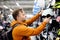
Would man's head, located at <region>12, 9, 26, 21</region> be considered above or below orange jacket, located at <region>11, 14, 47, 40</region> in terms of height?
above

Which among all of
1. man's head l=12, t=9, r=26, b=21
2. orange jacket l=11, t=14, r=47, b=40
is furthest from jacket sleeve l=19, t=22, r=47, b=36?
man's head l=12, t=9, r=26, b=21

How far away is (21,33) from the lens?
330 centimetres

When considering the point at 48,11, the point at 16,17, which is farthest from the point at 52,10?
the point at 16,17

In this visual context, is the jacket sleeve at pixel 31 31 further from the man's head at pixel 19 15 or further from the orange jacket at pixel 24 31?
the man's head at pixel 19 15

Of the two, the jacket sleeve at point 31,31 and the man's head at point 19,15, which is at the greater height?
the man's head at point 19,15

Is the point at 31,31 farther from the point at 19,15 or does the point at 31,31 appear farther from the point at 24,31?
the point at 19,15

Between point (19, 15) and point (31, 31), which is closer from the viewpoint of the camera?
point (31, 31)

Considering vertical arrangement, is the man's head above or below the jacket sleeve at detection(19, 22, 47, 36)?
above

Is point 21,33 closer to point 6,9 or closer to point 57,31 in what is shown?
point 57,31

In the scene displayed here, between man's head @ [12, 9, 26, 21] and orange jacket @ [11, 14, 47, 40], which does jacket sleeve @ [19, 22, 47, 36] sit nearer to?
orange jacket @ [11, 14, 47, 40]

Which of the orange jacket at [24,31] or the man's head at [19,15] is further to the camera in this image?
the man's head at [19,15]

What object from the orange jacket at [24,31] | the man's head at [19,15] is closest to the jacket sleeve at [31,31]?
the orange jacket at [24,31]

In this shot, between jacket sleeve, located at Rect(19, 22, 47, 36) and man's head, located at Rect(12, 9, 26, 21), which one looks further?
man's head, located at Rect(12, 9, 26, 21)

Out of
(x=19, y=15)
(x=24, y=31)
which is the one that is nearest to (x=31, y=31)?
(x=24, y=31)
